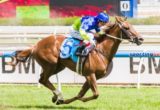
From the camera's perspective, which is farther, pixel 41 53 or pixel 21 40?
pixel 21 40

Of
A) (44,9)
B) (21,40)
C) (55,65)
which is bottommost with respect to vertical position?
(44,9)

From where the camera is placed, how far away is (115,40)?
31.9 feet

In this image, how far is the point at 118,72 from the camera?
505 inches

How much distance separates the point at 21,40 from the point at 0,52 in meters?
4.61

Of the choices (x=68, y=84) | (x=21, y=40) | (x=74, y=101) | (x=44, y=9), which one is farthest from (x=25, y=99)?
(x=44, y=9)

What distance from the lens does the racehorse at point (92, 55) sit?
375 inches

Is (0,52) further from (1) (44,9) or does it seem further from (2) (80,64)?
(1) (44,9)

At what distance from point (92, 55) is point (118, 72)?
3.27m

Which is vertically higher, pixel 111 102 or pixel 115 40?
pixel 115 40

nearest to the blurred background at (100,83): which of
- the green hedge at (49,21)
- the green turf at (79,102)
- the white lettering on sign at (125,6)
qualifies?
the green turf at (79,102)

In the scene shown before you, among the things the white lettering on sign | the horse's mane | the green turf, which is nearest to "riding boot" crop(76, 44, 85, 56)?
the horse's mane

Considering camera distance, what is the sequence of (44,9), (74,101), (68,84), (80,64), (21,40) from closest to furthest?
(80,64) < (74,101) < (68,84) < (21,40) < (44,9)

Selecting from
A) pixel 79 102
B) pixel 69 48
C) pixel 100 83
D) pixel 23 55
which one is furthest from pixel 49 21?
pixel 69 48

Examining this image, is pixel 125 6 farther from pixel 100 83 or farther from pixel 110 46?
pixel 110 46
